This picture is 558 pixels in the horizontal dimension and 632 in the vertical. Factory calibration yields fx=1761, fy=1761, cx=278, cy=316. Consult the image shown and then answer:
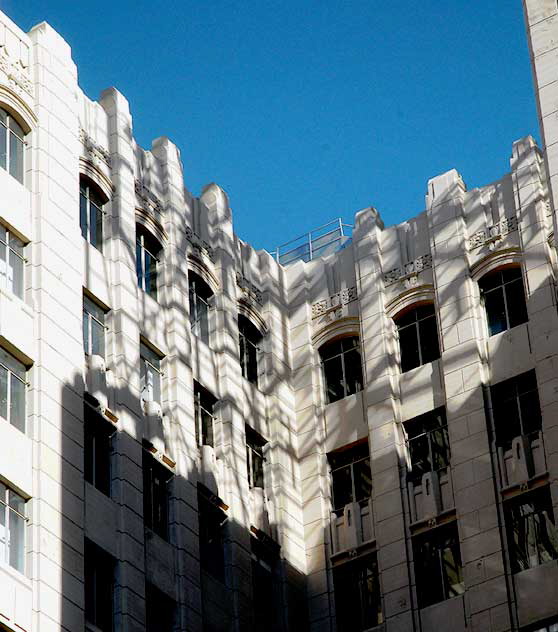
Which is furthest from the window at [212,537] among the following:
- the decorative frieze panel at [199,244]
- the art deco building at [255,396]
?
the decorative frieze panel at [199,244]

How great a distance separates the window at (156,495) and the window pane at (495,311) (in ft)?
42.9

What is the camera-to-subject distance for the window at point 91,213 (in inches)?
2285

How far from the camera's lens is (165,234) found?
6209 centimetres

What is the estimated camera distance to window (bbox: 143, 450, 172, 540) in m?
54.8

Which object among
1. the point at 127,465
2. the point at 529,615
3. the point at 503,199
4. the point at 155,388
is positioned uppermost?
the point at 503,199

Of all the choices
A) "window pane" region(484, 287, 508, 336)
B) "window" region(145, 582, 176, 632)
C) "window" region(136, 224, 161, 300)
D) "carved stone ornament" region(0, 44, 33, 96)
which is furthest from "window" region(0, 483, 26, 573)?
"window pane" region(484, 287, 508, 336)

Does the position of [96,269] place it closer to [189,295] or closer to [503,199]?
[189,295]

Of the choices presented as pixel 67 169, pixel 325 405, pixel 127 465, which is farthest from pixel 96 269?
pixel 325 405

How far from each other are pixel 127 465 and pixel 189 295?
426 inches

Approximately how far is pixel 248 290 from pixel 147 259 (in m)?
6.62

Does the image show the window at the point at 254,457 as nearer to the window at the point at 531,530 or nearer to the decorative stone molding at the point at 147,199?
the decorative stone molding at the point at 147,199

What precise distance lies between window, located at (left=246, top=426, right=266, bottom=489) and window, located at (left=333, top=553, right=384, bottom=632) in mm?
4278

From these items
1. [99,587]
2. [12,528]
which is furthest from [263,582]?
[12,528]

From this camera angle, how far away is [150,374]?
5809cm
